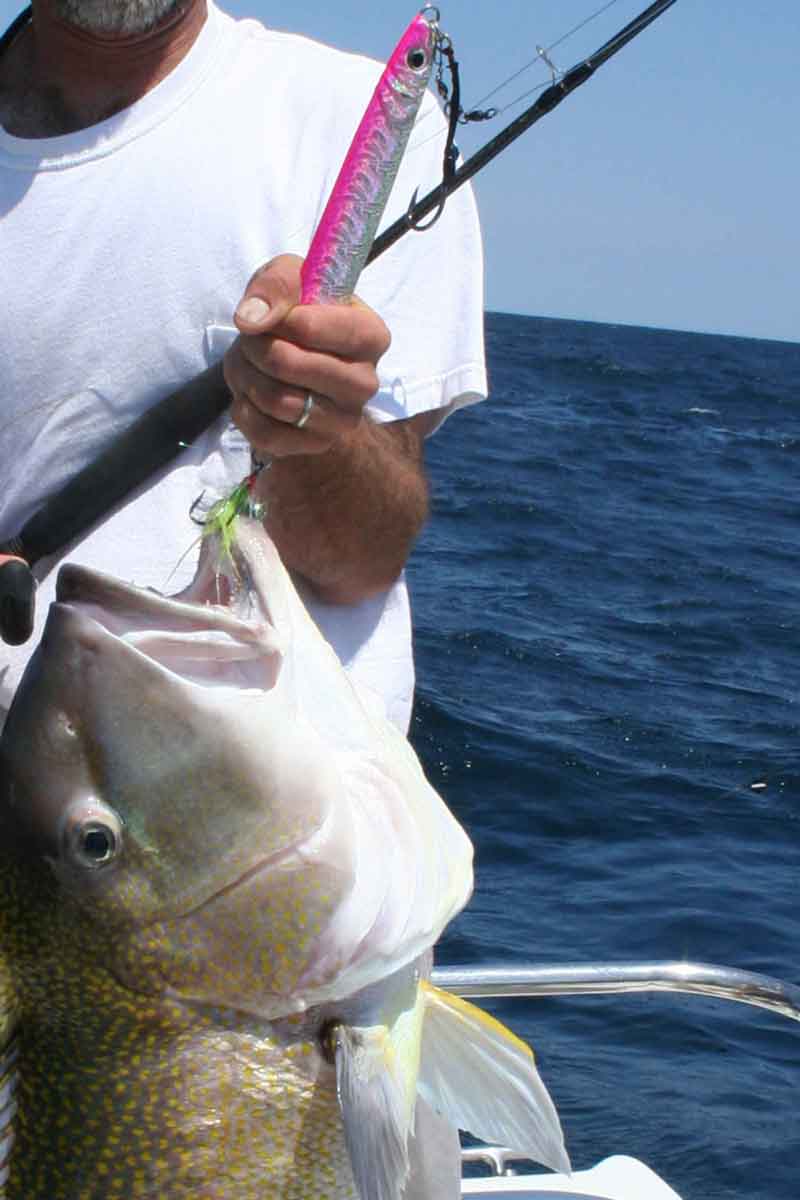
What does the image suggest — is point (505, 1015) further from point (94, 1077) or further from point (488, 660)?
point (488, 660)

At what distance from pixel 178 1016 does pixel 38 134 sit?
4.39 feet

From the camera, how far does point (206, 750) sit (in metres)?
1.83

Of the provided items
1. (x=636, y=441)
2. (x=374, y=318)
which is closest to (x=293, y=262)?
(x=374, y=318)

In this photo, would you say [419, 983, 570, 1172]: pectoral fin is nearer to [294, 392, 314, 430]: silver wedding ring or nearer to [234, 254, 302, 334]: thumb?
[294, 392, 314, 430]: silver wedding ring

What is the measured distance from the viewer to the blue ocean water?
6.62 metres

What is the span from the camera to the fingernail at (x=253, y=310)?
178 cm

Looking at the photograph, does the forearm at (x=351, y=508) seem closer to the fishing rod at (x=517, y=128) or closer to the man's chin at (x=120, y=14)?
the fishing rod at (x=517, y=128)

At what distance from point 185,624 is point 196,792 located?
179mm

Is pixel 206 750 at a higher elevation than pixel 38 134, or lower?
lower

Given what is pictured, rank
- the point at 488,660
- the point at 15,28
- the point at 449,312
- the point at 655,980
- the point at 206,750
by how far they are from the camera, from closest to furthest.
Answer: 1. the point at 206,750
2. the point at 449,312
3. the point at 15,28
4. the point at 655,980
5. the point at 488,660

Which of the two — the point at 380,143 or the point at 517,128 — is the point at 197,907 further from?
the point at 517,128

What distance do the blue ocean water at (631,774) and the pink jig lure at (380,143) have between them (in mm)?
4770

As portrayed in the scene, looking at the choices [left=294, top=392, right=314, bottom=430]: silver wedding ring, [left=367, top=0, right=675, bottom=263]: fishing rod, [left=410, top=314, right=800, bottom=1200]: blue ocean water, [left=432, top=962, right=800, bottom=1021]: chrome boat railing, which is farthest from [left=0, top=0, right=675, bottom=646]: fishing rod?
[left=410, top=314, right=800, bottom=1200]: blue ocean water

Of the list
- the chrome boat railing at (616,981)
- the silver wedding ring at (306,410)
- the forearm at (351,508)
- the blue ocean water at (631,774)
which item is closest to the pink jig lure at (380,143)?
the silver wedding ring at (306,410)
